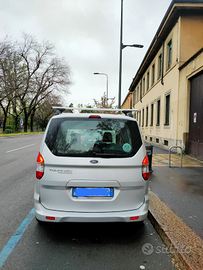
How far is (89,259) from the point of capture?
253cm

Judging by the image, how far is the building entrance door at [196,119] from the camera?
973 cm

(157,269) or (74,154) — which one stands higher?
(74,154)

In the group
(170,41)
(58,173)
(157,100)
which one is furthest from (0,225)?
(157,100)

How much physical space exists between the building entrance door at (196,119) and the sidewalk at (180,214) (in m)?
3.46

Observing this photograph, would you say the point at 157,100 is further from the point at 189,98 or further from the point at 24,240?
the point at 24,240

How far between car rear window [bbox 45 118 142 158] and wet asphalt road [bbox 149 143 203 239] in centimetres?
163

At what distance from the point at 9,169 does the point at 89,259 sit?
5.93m

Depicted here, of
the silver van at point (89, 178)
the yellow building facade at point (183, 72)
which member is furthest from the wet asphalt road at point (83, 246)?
the yellow building facade at point (183, 72)

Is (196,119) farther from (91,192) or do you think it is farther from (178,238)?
(91,192)

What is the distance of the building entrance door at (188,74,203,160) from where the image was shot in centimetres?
973

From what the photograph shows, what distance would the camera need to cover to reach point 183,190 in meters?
5.17

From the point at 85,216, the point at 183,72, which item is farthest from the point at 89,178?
the point at 183,72

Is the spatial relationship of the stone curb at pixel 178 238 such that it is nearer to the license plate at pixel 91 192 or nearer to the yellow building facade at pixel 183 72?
the license plate at pixel 91 192

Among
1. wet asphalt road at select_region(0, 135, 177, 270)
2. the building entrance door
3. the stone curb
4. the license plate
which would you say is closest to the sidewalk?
the stone curb
